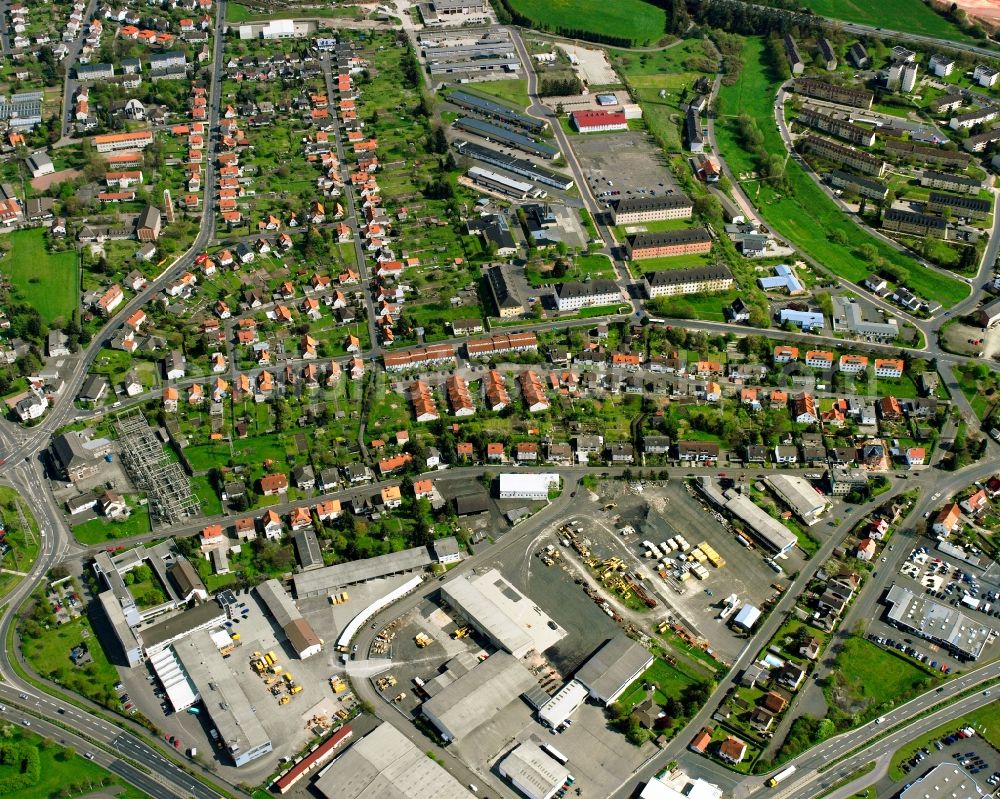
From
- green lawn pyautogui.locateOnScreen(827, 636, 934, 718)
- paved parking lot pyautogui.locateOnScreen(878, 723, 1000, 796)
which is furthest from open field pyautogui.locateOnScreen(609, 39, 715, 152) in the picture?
paved parking lot pyautogui.locateOnScreen(878, 723, 1000, 796)

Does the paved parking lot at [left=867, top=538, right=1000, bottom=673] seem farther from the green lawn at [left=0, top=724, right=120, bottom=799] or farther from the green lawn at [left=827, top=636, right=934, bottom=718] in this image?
the green lawn at [left=0, top=724, right=120, bottom=799]

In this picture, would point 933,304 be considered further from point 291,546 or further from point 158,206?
point 158,206

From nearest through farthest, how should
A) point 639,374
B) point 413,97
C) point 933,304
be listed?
point 639,374, point 933,304, point 413,97

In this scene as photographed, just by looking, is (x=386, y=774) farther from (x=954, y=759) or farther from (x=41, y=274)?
(x=41, y=274)

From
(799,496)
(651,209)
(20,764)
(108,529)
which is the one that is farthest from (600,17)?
(20,764)

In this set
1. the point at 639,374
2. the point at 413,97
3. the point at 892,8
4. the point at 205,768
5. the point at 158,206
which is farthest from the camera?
the point at 892,8

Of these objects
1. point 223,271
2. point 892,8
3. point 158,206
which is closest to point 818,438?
point 223,271
